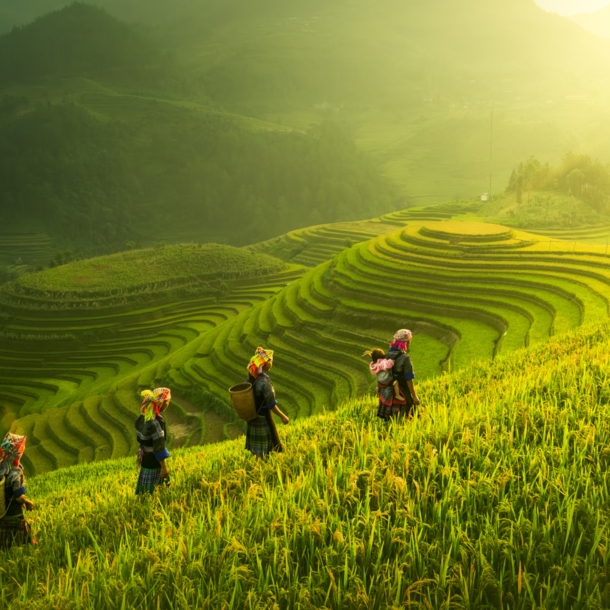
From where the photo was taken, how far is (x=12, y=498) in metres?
6.36

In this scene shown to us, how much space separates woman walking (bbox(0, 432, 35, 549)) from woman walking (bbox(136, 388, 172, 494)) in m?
1.28

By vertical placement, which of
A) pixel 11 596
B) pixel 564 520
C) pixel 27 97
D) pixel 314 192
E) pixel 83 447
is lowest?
pixel 83 447

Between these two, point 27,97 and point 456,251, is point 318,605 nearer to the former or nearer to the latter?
point 456,251

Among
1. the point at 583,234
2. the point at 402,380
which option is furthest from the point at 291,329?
the point at 583,234

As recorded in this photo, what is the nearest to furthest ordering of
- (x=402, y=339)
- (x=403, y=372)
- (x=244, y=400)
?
(x=244, y=400)
(x=403, y=372)
(x=402, y=339)

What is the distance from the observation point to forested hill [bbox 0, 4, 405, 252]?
13738cm

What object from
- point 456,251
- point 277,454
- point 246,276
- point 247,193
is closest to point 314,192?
point 247,193

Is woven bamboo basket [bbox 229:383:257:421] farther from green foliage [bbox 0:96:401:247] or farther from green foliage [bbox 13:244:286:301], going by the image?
green foliage [bbox 0:96:401:247]

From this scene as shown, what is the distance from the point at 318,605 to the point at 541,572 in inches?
56.2

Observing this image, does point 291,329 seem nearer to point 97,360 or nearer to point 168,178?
point 97,360

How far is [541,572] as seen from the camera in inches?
139

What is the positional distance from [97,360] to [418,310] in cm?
2779

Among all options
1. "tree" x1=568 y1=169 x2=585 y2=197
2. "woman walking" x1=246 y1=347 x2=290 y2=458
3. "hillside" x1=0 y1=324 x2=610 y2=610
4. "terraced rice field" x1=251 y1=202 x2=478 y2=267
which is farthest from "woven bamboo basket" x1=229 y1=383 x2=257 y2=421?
"terraced rice field" x1=251 y1=202 x2=478 y2=267

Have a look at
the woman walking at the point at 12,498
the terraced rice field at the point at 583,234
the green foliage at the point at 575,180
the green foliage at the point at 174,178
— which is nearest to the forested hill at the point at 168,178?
the green foliage at the point at 174,178
